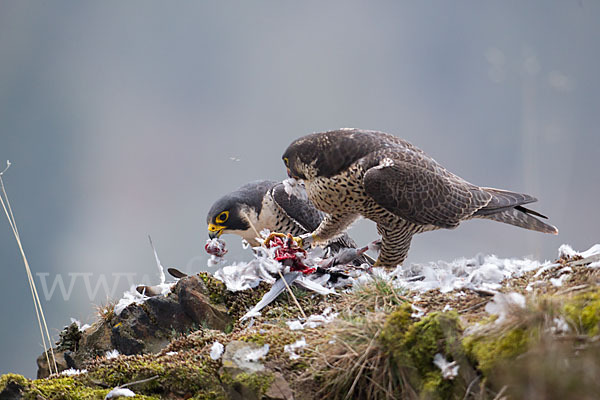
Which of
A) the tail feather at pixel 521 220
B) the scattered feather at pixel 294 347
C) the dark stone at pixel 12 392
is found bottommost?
the dark stone at pixel 12 392

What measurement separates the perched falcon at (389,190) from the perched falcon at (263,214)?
0.62 metres

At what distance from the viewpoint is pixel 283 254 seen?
11.6ft

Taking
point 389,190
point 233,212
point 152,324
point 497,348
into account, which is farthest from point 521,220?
point 152,324

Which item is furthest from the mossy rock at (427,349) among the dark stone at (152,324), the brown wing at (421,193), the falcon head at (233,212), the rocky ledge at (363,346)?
the falcon head at (233,212)

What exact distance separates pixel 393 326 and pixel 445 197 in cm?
207

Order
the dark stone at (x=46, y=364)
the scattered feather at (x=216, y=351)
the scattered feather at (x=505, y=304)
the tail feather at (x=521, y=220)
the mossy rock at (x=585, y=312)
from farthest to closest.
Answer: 1. the tail feather at (x=521, y=220)
2. the dark stone at (x=46, y=364)
3. the scattered feather at (x=216, y=351)
4. the scattered feather at (x=505, y=304)
5. the mossy rock at (x=585, y=312)

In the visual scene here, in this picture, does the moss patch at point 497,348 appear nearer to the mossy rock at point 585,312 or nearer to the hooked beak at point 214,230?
the mossy rock at point 585,312

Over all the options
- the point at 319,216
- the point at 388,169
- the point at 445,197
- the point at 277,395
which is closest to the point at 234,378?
the point at 277,395

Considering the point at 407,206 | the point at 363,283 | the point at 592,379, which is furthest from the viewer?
the point at 407,206

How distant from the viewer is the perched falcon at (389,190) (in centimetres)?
361

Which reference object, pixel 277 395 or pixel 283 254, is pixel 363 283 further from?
pixel 277 395

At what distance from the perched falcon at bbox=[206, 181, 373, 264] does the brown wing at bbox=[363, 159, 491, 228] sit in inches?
41.1

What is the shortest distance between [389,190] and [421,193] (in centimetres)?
29

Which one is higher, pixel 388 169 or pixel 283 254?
pixel 388 169
